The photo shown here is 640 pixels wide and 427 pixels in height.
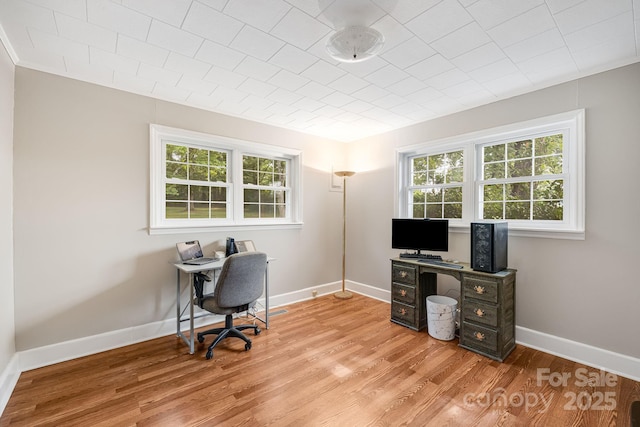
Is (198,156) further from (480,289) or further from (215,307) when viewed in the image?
(480,289)


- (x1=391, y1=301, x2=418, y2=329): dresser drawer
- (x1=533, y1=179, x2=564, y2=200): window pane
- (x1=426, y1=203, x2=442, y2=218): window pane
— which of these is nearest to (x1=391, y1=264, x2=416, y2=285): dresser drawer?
(x1=391, y1=301, x2=418, y2=329): dresser drawer

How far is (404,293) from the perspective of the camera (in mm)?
3340

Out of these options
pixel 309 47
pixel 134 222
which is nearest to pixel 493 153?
pixel 309 47

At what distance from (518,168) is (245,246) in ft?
10.8

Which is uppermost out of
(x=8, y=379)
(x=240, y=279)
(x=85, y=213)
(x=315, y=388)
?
(x=85, y=213)

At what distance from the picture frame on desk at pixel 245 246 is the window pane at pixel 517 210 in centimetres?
302

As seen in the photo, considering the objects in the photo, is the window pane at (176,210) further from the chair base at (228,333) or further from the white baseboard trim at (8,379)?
the white baseboard trim at (8,379)

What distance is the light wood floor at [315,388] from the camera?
185 cm

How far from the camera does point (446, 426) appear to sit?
178 centimetres

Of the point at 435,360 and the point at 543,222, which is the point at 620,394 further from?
the point at 543,222

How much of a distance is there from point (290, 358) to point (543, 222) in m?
2.85

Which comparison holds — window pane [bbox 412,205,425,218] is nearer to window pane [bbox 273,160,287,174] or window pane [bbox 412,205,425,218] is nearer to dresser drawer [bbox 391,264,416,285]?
dresser drawer [bbox 391,264,416,285]

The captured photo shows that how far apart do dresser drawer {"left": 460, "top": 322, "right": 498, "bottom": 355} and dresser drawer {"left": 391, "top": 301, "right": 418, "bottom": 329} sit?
1.80 ft

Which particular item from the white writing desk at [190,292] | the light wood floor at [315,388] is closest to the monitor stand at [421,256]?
the light wood floor at [315,388]
